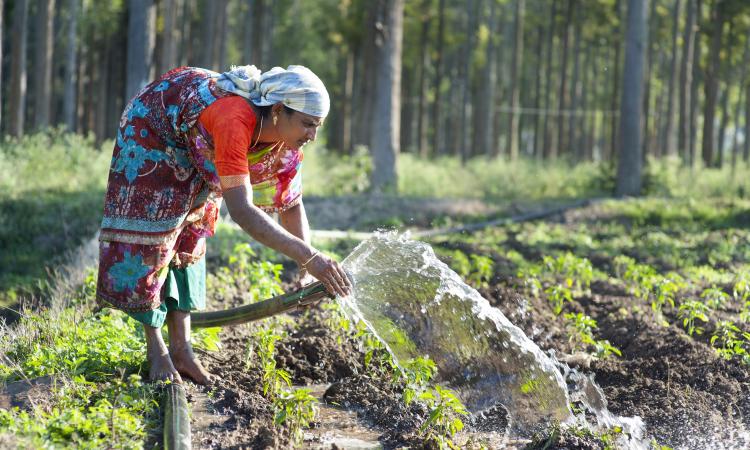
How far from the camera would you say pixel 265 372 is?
4629 mm

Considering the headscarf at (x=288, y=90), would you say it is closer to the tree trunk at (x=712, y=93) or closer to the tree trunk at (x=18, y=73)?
the tree trunk at (x=18, y=73)

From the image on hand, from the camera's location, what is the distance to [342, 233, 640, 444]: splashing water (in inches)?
171

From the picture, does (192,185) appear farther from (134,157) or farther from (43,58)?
(43,58)

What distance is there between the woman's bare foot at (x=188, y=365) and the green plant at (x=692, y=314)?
2827 millimetres

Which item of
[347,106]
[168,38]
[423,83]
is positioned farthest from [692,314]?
[347,106]

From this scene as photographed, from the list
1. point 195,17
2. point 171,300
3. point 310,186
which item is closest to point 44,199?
point 310,186

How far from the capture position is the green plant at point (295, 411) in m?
3.80

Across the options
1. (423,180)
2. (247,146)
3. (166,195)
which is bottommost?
(423,180)

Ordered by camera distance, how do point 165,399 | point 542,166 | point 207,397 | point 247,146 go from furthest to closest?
point 542,166 → point 207,397 → point 165,399 → point 247,146

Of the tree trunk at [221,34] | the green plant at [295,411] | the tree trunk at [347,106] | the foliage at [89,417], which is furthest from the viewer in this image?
the tree trunk at [347,106]

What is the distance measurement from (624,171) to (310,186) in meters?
6.11

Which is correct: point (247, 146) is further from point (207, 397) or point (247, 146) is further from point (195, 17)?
point (195, 17)

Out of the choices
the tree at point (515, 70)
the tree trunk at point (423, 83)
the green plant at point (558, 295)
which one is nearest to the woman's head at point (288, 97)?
the green plant at point (558, 295)

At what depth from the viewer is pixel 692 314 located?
5.31 meters
